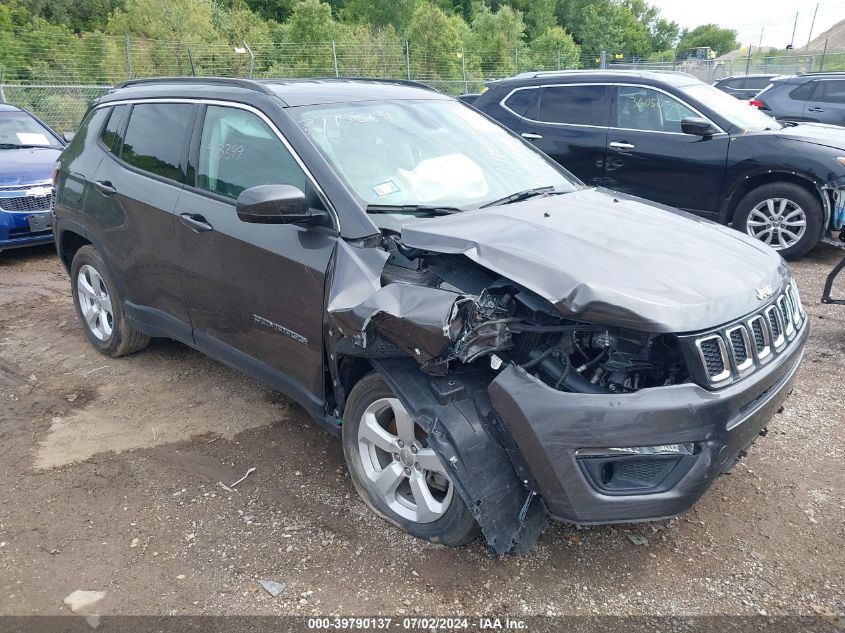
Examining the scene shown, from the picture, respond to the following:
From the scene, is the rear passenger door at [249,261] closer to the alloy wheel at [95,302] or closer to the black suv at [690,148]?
the alloy wheel at [95,302]

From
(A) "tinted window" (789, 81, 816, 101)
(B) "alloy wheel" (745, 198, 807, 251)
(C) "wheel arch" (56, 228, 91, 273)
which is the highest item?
(A) "tinted window" (789, 81, 816, 101)

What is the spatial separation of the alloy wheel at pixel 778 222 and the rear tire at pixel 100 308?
19.3 feet

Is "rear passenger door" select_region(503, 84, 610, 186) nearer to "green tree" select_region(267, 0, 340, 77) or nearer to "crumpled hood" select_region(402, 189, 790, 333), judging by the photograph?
"crumpled hood" select_region(402, 189, 790, 333)

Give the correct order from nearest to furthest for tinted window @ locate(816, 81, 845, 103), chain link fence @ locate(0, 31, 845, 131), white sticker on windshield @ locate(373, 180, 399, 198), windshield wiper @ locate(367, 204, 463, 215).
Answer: windshield wiper @ locate(367, 204, 463, 215) < white sticker on windshield @ locate(373, 180, 399, 198) < tinted window @ locate(816, 81, 845, 103) < chain link fence @ locate(0, 31, 845, 131)

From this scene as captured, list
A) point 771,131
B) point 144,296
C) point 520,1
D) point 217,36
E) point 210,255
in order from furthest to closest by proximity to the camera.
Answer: point 520,1
point 217,36
point 771,131
point 144,296
point 210,255

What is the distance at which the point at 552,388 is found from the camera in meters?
2.36

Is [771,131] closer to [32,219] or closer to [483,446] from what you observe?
[483,446]

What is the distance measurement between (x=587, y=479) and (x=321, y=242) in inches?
58.8

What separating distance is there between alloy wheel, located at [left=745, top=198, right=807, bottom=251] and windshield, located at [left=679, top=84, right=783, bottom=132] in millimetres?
828

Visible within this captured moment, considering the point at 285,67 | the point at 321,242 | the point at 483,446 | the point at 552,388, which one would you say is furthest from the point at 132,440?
the point at 285,67

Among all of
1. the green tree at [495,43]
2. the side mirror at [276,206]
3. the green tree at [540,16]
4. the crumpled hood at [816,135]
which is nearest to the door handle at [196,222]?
the side mirror at [276,206]

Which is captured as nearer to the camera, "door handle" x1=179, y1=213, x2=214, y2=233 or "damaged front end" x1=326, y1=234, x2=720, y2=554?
"damaged front end" x1=326, y1=234, x2=720, y2=554

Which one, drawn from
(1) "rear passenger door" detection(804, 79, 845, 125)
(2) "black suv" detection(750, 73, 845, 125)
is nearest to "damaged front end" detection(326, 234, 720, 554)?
(2) "black suv" detection(750, 73, 845, 125)

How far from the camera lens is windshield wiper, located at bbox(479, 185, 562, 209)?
3.36 metres
